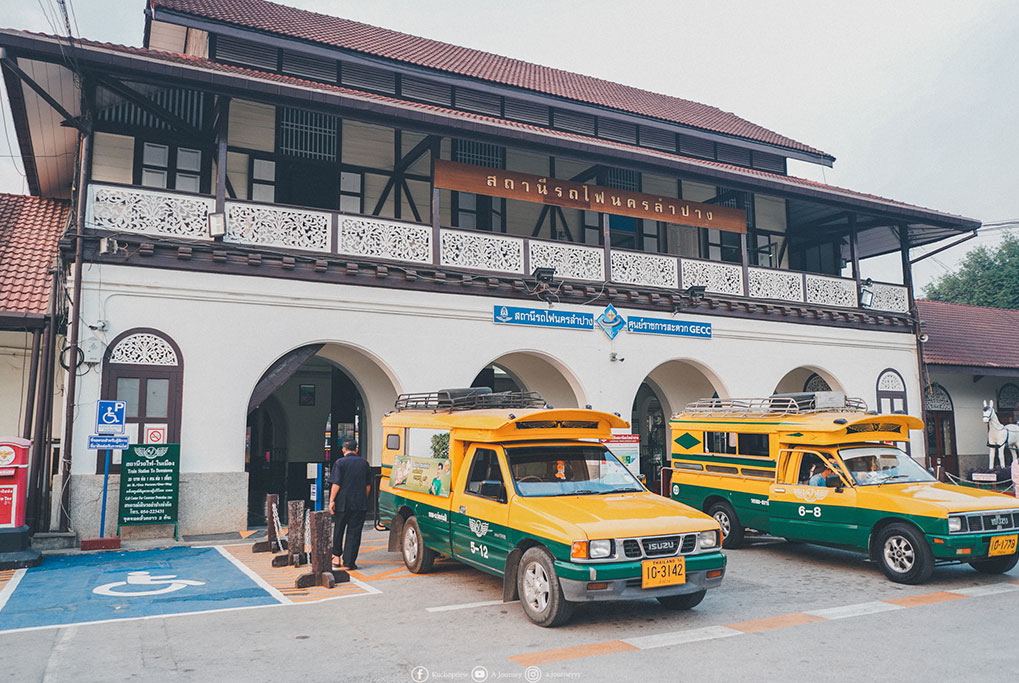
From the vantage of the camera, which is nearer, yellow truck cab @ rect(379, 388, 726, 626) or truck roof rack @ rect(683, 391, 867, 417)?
yellow truck cab @ rect(379, 388, 726, 626)

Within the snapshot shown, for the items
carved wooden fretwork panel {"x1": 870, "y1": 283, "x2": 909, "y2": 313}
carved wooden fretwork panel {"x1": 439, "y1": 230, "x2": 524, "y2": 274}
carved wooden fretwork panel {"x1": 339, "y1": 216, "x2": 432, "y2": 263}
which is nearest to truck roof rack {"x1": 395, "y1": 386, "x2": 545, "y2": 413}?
carved wooden fretwork panel {"x1": 339, "y1": 216, "x2": 432, "y2": 263}

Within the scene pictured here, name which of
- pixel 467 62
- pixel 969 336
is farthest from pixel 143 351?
pixel 969 336

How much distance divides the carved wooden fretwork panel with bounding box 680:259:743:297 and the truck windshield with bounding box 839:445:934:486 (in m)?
7.91

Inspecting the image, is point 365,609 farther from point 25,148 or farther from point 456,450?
point 25,148

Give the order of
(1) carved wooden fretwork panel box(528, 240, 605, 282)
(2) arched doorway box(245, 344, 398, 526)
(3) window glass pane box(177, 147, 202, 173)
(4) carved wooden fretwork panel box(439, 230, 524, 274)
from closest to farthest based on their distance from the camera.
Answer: (3) window glass pane box(177, 147, 202, 173)
(4) carved wooden fretwork panel box(439, 230, 524, 274)
(1) carved wooden fretwork panel box(528, 240, 605, 282)
(2) arched doorway box(245, 344, 398, 526)

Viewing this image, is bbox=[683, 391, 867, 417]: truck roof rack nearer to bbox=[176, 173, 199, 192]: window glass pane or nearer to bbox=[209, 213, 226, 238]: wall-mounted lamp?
bbox=[209, 213, 226, 238]: wall-mounted lamp

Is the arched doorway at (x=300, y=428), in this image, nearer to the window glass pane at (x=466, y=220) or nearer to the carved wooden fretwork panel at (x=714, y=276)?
the window glass pane at (x=466, y=220)

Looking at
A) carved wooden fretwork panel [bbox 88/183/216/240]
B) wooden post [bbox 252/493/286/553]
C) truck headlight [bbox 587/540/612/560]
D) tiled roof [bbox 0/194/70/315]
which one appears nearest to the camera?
truck headlight [bbox 587/540/612/560]

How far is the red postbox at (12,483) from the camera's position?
1050cm

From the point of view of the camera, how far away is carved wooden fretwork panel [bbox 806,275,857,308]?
782 inches

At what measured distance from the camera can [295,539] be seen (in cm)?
1019

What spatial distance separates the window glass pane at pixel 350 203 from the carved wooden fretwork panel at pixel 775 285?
9.67m

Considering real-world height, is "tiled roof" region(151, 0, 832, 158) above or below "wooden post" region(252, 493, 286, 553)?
above

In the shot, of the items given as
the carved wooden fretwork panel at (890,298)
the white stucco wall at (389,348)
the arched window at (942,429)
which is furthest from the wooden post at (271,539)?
the arched window at (942,429)
